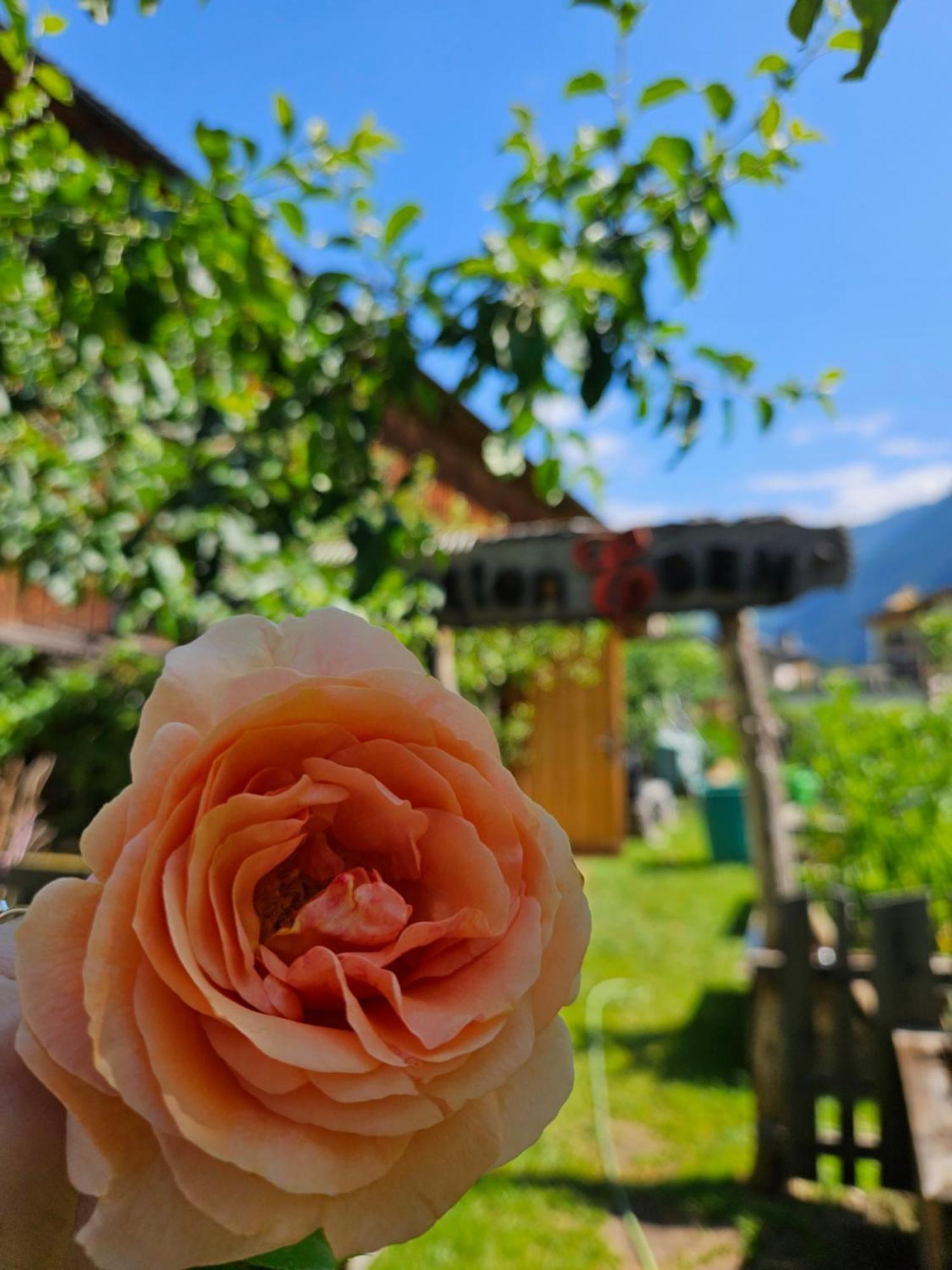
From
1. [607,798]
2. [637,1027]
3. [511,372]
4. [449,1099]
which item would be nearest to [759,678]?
[637,1027]

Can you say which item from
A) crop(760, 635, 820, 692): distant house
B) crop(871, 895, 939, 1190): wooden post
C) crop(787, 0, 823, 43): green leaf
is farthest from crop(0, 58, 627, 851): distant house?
crop(787, 0, 823, 43): green leaf

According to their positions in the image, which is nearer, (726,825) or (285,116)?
(285,116)

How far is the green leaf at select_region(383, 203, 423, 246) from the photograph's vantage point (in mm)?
1812

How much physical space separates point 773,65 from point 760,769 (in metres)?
3.46

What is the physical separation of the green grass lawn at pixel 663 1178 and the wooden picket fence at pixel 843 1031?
237mm

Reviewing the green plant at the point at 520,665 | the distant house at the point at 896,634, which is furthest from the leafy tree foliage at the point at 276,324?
the distant house at the point at 896,634

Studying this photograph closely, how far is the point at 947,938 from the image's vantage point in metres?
4.10

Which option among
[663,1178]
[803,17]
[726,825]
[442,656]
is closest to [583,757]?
[726,825]

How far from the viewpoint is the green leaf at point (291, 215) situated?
5.98 feet

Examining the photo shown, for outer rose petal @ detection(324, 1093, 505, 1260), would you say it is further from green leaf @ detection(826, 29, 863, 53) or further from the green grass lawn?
the green grass lawn

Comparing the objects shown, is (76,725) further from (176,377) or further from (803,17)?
(803,17)

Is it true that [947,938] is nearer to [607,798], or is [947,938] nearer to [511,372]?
[511,372]

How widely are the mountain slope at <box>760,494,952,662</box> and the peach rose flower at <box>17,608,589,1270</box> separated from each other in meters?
127

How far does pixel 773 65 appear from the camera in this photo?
1376mm
